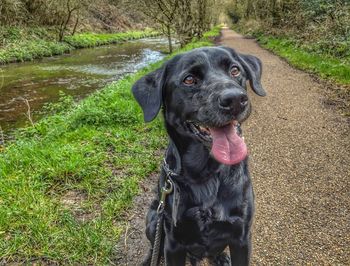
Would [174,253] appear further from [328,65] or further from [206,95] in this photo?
[328,65]

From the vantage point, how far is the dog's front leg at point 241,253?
2451mm

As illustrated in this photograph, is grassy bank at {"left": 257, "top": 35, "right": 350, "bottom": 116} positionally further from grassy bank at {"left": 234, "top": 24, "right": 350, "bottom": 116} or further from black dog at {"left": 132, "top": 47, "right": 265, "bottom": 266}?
black dog at {"left": 132, "top": 47, "right": 265, "bottom": 266}

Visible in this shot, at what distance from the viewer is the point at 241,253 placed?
2482 mm

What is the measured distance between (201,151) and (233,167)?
26 centimetres

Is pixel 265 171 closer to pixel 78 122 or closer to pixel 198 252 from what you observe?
pixel 198 252

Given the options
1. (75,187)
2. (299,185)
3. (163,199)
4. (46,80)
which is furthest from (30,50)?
(163,199)

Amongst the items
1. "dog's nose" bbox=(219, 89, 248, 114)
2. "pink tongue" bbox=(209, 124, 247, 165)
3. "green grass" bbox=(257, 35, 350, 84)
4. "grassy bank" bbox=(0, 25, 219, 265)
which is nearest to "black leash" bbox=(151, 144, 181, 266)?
"pink tongue" bbox=(209, 124, 247, 165)

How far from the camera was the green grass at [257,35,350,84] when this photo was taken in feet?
30.2

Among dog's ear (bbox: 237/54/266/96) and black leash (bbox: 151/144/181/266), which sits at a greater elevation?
dog's ear (bbox: 237/54/266/96)

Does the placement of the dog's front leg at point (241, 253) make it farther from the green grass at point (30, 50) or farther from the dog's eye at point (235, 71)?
the green grass at point (30, 50)

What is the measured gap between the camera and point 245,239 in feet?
8.00

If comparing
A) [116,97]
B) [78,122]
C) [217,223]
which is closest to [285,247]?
[217,223]

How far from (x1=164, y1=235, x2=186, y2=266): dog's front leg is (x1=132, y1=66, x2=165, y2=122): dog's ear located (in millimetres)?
909

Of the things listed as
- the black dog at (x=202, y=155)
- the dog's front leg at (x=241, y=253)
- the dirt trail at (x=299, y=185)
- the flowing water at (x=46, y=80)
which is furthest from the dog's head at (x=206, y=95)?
the flowing water at (x=46, y=80)
